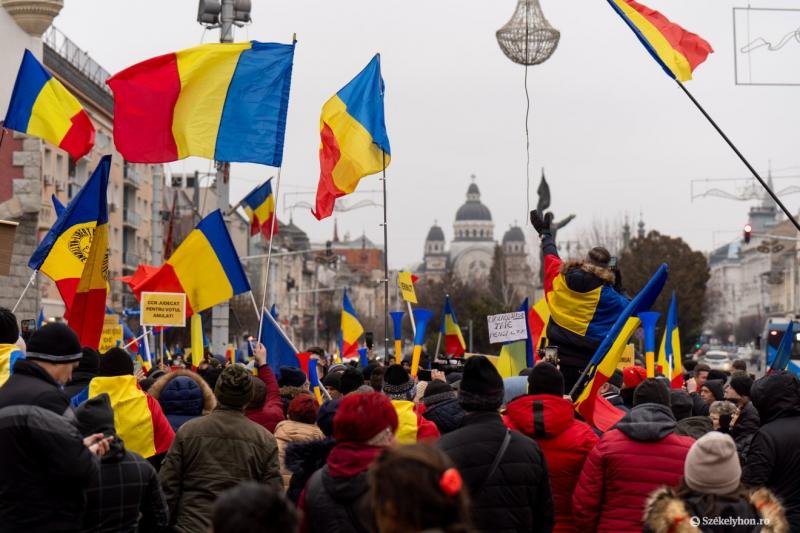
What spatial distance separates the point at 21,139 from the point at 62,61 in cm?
2145

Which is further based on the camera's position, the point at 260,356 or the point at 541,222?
the point at 541,222

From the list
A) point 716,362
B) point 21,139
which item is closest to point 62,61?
point 21,139

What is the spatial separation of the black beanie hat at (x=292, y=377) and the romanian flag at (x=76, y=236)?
168 centimetres

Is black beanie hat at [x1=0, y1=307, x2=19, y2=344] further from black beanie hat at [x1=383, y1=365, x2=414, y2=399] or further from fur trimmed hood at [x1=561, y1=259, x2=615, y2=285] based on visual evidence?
fur trimmed hood at [x1=561, y1=259, x2=615, y2=285]

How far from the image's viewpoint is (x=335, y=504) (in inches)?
226

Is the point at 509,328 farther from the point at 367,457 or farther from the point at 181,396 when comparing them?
the point at 367,457

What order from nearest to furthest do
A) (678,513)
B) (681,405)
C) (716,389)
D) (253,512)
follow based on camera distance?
1. (253,512)
2. (678,513)
3. (681,405)
4. (716,389)

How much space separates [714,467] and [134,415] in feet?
11.0

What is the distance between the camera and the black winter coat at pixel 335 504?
5.68 meters

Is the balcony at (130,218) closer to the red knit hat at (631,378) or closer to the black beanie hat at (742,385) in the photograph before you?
the red knit hat at (631,378)

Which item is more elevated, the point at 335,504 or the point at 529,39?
the point at 529,39

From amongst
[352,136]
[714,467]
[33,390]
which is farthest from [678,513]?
[352,136]

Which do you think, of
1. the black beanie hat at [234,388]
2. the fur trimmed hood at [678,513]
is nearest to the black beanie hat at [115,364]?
the black beanie hat at [234,388]

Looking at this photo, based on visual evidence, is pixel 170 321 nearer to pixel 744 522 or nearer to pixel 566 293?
pixel 566 293
